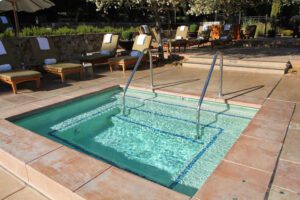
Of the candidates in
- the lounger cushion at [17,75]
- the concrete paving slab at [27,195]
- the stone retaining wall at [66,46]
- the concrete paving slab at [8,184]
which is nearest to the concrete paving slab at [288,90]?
the concrete paving slab at [27,195]

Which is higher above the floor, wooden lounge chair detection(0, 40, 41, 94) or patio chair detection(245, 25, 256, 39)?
patio chair detection(245, 25, 256, 39)

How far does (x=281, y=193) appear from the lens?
227 centimetres

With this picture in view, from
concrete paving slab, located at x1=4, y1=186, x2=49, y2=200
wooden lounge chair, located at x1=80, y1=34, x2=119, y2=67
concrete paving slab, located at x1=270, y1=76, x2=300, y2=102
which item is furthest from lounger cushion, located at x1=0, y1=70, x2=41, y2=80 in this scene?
concrete paving slab, located at x1=270, y1=76, x2=300, y2=102

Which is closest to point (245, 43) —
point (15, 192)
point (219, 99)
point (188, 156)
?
point (219, 99)

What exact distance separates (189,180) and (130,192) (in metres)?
0.95

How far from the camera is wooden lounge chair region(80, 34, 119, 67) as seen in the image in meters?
8.26

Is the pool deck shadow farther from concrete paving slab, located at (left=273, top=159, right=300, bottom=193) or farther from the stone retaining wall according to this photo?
the stone retaining wall

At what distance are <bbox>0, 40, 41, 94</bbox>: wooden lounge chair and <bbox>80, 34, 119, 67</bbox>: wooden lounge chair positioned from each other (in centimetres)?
210

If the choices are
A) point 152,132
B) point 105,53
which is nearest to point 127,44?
point 105,53

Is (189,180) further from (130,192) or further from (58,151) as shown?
(58,151)

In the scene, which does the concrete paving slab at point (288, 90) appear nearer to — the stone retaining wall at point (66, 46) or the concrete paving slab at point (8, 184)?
the concrete paving slab at point (8, 184)

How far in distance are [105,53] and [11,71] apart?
3363mm

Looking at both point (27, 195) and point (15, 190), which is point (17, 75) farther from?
point (27, 195)

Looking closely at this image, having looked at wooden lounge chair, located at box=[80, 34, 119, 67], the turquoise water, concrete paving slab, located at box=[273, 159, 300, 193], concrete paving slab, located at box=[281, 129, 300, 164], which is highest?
wooden lounge chair, located at box=[80, 34, 119, 67]
